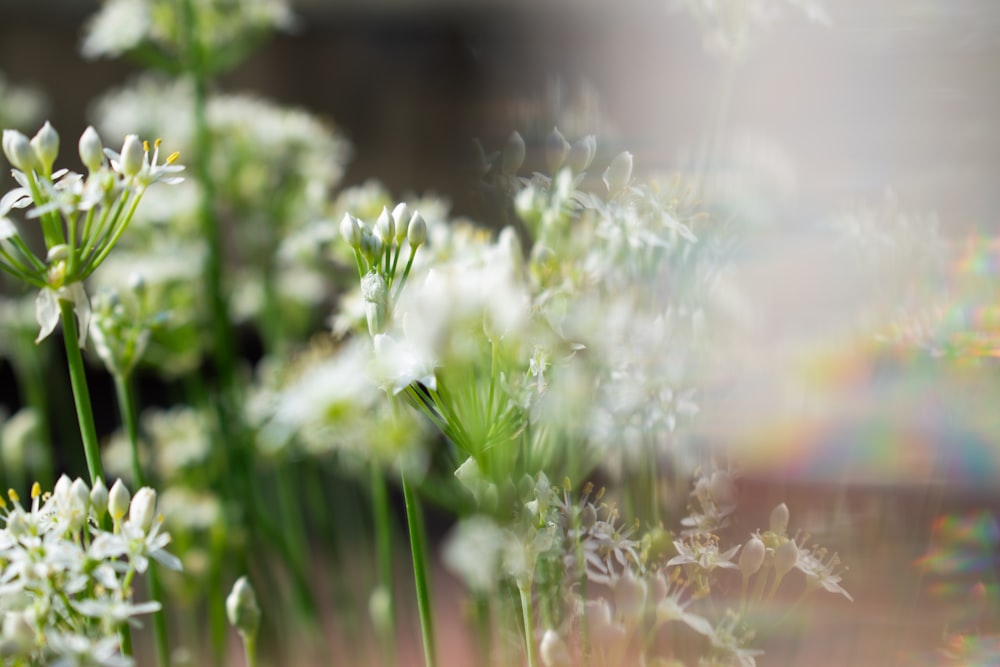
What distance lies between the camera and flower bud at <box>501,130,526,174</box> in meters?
0.68

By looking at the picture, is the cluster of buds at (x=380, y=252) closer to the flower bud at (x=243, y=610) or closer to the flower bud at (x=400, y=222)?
the flower bud at (x=400, y=222)

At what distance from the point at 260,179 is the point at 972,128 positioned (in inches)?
29.4

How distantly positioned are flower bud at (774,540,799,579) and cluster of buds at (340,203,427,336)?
0.79 ft

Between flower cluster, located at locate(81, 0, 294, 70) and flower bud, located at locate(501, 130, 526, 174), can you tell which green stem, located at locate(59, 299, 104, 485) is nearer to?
flower bud, located at locate(501, 130, 526, 174)

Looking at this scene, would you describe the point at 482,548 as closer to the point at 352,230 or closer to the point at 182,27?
the point at 352,230

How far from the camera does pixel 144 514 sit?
0.49 m

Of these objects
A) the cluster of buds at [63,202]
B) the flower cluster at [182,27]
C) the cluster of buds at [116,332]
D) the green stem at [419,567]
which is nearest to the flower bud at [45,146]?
the cluster of buds at [63,202]

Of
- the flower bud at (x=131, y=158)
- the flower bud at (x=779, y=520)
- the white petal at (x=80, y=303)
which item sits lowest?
the flower bud at (x=779, y=520)

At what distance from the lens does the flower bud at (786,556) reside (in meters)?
0.52

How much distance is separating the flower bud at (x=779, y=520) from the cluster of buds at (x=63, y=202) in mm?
373

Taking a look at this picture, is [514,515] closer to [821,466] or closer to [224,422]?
[821,466]

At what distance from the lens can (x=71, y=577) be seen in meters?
0.47

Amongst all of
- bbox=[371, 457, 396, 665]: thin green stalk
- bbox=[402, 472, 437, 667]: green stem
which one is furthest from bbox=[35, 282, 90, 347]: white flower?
bbox=[371, 457, 396, 665]: thin green stalk

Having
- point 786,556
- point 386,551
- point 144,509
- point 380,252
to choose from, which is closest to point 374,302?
point 380,252
